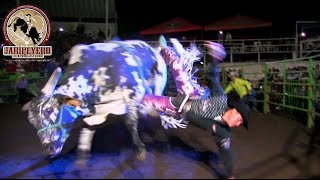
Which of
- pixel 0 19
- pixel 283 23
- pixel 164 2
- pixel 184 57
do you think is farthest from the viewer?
pixel 164 2

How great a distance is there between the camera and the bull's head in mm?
7348

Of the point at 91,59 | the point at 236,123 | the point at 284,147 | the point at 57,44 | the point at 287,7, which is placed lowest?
the point at 284,147

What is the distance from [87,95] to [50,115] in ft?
1.87

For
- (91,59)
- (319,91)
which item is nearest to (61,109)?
(91,59)

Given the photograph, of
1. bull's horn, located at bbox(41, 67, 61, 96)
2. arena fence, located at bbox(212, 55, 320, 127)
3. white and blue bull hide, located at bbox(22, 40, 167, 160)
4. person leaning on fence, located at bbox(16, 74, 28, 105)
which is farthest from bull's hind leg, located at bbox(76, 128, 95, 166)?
person leaning on fence, located at bbox(16, 74, 28, 105)

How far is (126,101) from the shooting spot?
7469 millimetres

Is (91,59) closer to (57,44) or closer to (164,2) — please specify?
(57,44)

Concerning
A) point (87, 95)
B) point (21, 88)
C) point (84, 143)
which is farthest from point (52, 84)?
point (21, 88)

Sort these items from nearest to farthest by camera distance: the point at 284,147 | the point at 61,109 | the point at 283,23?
the point at 61,109
the point at 284,147
the point at 283,23

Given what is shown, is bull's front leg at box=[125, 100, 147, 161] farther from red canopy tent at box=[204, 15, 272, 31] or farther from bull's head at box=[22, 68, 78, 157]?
red canopy tent at box=[204, 15, 272, 31]

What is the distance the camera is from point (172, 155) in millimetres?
8352

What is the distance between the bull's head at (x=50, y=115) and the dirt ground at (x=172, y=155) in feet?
1.42

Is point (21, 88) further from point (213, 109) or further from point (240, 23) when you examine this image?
point (213, 109)

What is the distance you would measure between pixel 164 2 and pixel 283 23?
7023 millimetres
